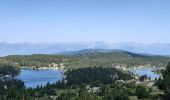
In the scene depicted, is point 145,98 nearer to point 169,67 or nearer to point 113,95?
point 113,95

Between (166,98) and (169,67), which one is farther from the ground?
(169,67)

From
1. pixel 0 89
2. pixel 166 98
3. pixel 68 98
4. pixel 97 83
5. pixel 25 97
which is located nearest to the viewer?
pixel 166 98

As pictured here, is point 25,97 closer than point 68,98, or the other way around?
point 68,98

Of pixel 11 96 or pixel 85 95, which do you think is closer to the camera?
pixel 85 95

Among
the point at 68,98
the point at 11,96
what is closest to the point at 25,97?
the point at 11,96

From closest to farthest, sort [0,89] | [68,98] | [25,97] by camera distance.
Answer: [68,98], [25,97], [0,89]

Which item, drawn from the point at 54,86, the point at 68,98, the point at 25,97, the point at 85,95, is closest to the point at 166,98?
the point at 85,95

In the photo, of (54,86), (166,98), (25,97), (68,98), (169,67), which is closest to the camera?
(166,98)

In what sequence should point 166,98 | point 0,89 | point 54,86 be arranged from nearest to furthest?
point 166,98 < point 0,89 < point 54,86

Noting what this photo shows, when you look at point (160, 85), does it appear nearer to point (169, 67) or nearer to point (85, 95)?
point (169, 67)
